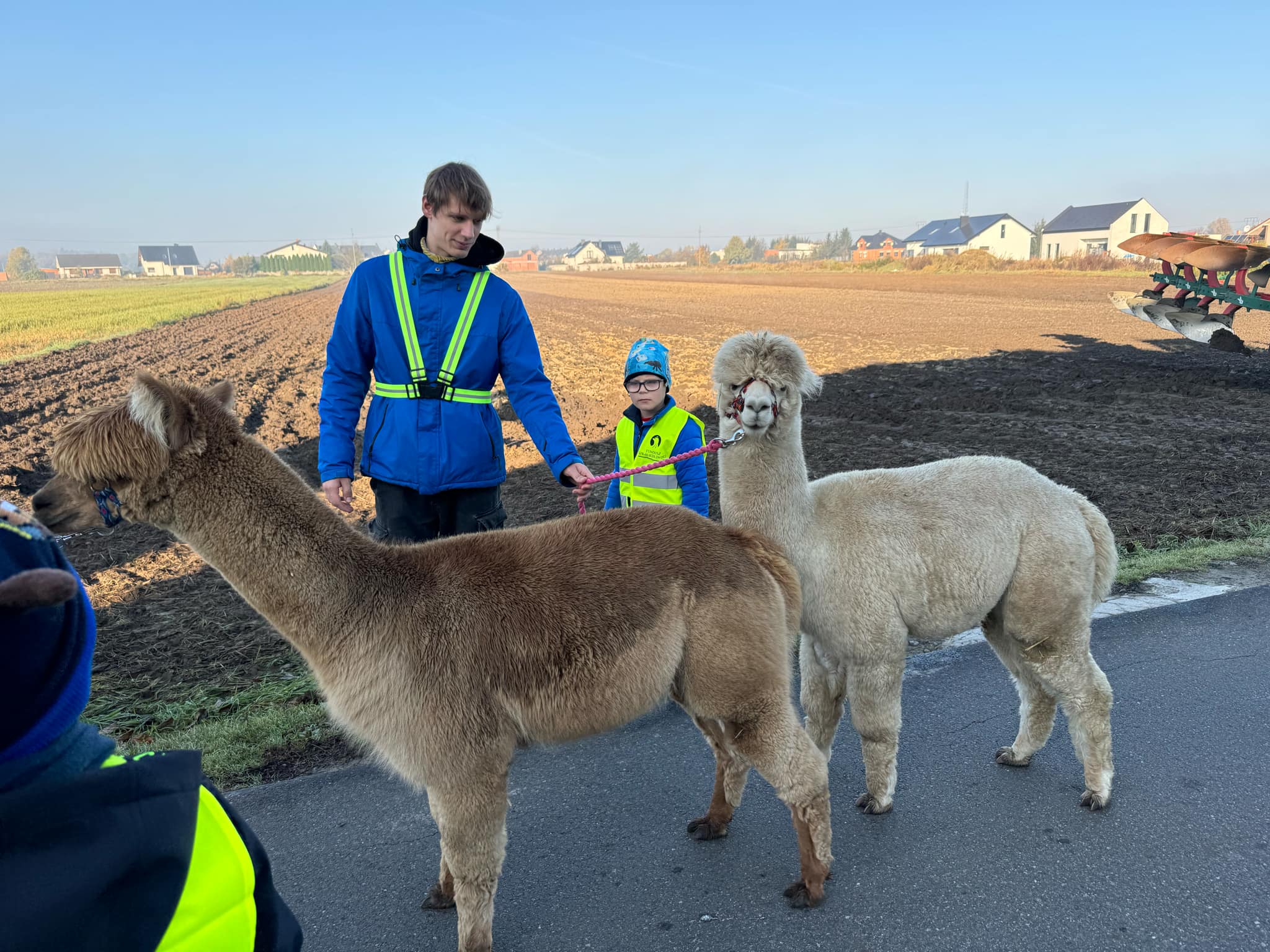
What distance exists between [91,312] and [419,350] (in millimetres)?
50649

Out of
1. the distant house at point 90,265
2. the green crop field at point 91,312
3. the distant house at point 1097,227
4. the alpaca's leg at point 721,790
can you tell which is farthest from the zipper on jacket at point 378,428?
the distant house at point 90,265

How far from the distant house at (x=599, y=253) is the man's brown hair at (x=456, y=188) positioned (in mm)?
162019

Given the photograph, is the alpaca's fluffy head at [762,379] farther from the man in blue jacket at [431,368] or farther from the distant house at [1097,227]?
the distant house at [1097,227]

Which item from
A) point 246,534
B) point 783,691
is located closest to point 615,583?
point 783,691

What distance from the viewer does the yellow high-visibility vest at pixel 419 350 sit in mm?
3367

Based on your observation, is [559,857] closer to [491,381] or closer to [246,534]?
[246,534]

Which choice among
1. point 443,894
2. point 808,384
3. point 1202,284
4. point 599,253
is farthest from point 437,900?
point 599,253

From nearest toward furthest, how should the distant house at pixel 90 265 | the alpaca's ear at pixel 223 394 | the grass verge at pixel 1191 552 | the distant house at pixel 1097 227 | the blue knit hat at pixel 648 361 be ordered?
1. the alpaca's ear at pixel 223 394
2. the blue knit hat at pixel 648 361
3. the grass verge at pixel 1191 552
4. the distant house at pixel 1097 227
5. the distant house at pixel 90 265

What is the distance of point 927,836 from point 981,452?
25.3ft

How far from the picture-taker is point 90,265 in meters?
170

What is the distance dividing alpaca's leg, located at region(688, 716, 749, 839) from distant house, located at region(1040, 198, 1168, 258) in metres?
93.8

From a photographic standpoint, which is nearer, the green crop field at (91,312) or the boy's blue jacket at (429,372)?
the boy's blue jacket at (429,372)

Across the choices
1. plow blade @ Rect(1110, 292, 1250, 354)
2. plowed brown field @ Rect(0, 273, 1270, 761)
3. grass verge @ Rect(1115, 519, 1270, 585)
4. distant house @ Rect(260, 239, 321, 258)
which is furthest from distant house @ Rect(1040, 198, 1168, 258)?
distant house @ Rect(260, 239, 321, 258)

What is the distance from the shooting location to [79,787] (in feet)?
3.37
